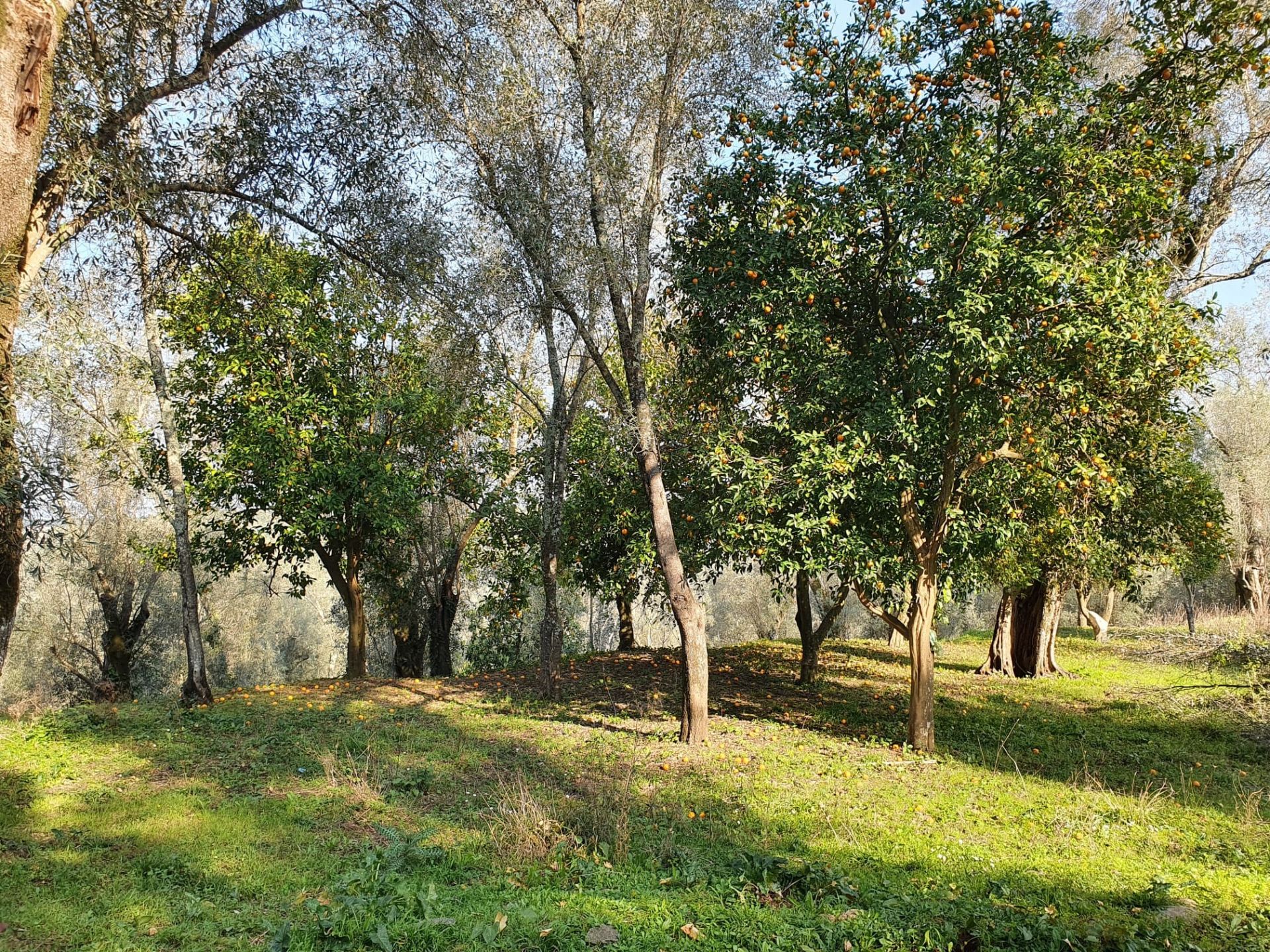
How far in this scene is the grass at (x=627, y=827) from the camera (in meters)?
5.00

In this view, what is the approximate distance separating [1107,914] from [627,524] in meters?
10.1

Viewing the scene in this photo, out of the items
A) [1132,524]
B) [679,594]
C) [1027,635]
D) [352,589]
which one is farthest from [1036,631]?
[352,589]

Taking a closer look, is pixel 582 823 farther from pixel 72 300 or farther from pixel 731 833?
pixel 72 300

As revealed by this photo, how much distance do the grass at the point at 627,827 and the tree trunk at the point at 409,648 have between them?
6.18 meters

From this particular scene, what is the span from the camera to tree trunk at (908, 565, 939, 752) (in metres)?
10.8

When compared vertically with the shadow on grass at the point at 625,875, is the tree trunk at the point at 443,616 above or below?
above

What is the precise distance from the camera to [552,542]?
13.5 meters

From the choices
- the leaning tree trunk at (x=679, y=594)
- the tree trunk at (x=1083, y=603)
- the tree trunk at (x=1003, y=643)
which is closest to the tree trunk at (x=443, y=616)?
the leaning tree trunk at (x=679, y=594)

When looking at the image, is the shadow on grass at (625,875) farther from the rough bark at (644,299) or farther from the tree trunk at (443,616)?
the tree trunk at (443,616)

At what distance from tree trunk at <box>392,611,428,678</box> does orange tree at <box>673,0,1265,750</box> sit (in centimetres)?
1192

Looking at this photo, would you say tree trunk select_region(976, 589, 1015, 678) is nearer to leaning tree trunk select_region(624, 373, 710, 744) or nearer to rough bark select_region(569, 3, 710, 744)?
rough bark select_region(569, 3, 710, 744)

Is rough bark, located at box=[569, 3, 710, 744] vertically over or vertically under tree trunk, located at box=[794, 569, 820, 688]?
over

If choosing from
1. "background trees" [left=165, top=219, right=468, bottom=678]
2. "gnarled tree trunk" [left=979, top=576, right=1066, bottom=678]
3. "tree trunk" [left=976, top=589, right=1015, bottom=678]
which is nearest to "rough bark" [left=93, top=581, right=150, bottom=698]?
"background trees" [left=165, top=219, right=468, bottom=678]

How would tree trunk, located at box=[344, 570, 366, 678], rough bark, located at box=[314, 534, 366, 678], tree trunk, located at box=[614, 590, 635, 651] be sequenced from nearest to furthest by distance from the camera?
rough bark, located at box=[314, 534, 366, 678], tree trunk, located at box=[344, 570, 366, 678], tree trunk, located at box=[614, 590, 635, 651]
